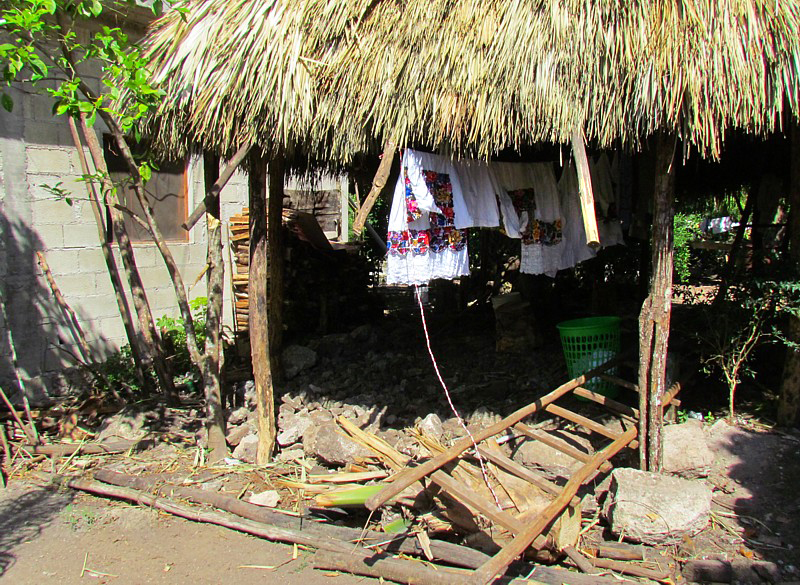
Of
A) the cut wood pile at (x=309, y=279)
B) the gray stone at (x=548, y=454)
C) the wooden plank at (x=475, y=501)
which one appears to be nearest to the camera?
the wooden plank at (x=475, y=501)

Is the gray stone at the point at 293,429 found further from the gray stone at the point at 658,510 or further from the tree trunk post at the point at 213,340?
the gray stone at the point at 658,510

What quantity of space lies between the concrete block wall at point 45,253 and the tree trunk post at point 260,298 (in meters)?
2.54

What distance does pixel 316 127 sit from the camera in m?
4.43

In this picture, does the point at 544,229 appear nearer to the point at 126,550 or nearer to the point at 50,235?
the point at 126,550

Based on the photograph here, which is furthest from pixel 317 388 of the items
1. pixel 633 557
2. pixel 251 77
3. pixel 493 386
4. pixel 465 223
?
pixel 633 557

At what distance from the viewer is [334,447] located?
16.1 ft

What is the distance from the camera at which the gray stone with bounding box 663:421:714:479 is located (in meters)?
4.41

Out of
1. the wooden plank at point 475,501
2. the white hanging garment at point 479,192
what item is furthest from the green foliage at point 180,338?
the wooden plank at point 475,501

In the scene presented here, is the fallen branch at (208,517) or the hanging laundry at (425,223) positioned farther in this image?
the hanging laundry at (425,223)

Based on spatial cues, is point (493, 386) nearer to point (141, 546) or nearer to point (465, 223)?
point (465, 223)

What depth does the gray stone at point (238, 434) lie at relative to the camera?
17.3 feet

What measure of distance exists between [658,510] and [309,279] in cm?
567

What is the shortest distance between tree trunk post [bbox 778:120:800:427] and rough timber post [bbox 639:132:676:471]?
1.21m

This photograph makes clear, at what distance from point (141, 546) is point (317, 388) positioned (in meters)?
2.51
